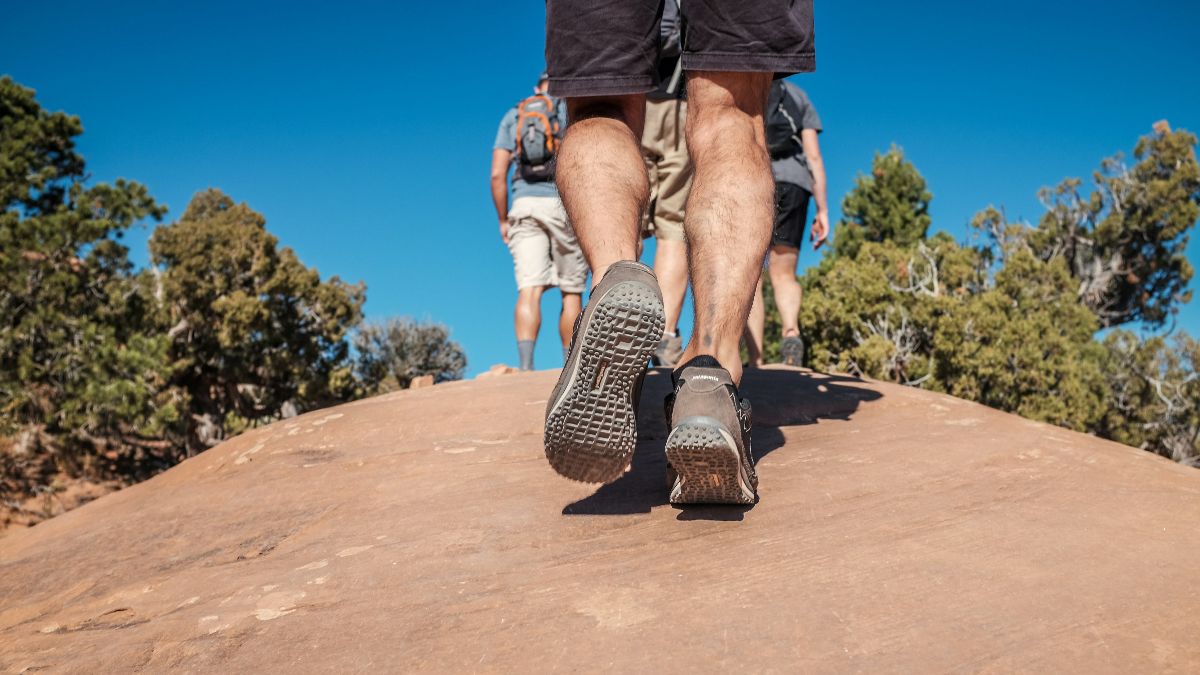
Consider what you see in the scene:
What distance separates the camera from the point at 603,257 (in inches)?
69.4

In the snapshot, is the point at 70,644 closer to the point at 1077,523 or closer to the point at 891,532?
the point at 891,532

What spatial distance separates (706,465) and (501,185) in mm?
5415

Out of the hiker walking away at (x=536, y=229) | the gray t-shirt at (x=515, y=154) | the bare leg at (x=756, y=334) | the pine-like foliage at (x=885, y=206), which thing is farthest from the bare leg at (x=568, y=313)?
the pine-like foliage at (x=885, y=206)

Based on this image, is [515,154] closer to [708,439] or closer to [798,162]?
[798,162]

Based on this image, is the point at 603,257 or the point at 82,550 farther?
the point at 82,550

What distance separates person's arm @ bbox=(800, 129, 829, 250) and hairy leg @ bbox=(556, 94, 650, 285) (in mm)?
4259

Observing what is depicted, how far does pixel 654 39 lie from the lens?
187 centimetres

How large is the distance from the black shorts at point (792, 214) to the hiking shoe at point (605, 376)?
4.34 metres

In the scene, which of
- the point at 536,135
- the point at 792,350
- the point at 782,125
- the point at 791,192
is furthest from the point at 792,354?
the point at 536,135

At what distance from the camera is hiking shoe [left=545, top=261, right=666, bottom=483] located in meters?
1.53

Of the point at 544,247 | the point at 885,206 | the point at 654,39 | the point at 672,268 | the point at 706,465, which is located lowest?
the point at 706,465

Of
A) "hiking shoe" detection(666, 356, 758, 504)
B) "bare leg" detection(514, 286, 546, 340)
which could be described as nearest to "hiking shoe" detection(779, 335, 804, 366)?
"bare leg" detection(514, 286, 546, 340)

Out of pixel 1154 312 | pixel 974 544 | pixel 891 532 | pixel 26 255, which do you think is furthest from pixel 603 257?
pixel 1154 312

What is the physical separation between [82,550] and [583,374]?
4.91 ft
